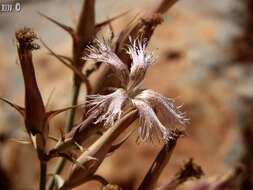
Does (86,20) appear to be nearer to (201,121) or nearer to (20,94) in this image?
(201,121)

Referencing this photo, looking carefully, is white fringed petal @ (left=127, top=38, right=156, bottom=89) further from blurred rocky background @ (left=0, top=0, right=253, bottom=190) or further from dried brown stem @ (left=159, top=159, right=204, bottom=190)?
blurred rocky background @ (left=0, top=0, right=253, bottom=190)

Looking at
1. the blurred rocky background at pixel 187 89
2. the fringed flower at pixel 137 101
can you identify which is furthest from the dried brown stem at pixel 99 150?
the blurred rocky background at pixel 187 89

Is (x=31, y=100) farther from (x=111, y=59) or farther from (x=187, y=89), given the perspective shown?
(x=187, y=89)

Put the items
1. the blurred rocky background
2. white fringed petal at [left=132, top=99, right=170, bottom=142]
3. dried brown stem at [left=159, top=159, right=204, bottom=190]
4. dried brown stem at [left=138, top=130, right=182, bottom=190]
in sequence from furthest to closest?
1. the blurred rocky background
2. dried brown stem at [left=159, top=159, right=204, bottom=190]
3. dried brown stem at [left=138, top=130, right=182, bottom=190]
4. white fringed petal at [left=132, top=99, right=170, bottom=142]

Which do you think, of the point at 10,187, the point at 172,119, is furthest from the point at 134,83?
the point at 10,187

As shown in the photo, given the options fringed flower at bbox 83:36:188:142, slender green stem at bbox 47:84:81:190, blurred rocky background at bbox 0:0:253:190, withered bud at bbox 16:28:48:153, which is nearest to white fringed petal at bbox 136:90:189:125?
fringed flower at bbox 83:36:188:142

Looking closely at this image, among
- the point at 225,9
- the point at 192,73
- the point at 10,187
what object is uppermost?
the point at 225,9
